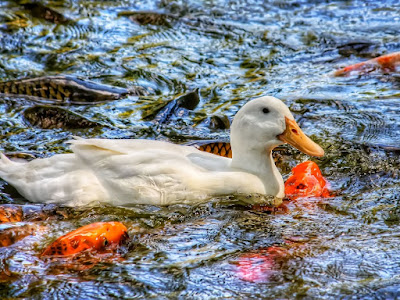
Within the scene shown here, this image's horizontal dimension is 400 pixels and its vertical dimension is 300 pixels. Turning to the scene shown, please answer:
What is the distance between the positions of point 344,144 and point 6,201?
3.09 m

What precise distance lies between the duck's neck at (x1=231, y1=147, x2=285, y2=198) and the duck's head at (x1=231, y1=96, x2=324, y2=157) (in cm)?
7

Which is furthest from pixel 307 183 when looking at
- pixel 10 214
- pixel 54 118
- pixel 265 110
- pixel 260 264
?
pixel 54 118

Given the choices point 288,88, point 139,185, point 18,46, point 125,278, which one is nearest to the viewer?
point 125,278

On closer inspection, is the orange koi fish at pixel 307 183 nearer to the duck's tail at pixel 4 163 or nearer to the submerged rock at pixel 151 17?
the duck's tail at pixel 4 163

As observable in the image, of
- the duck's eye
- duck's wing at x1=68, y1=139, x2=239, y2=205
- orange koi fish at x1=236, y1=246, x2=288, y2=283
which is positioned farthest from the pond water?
the duck's eye

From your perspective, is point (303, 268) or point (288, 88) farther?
point (288, 88)

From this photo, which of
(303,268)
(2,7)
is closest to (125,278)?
(303,268)

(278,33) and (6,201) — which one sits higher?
(278,33)

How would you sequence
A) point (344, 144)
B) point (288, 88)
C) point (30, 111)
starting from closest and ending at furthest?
1. point (344, 144)
2. point (30, 111)
3. point (288, 88)

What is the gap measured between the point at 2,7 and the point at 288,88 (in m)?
4.78

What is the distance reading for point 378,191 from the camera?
234 inches

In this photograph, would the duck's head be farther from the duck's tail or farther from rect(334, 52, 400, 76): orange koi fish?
rect(334, 52, 400, 76): orange koi fish

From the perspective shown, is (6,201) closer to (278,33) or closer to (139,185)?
(139,185)

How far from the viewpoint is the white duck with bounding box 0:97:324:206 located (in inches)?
224
